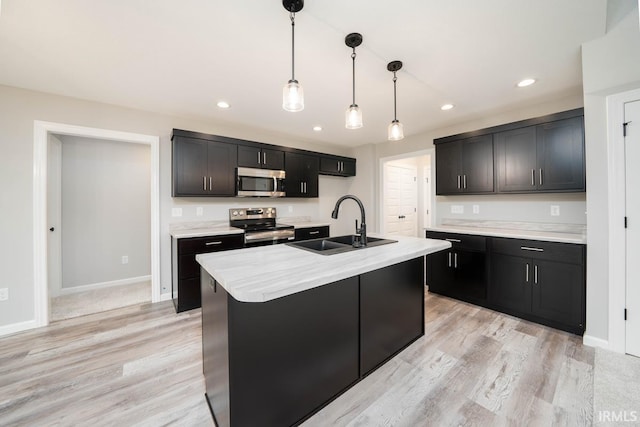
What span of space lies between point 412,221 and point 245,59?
476cm

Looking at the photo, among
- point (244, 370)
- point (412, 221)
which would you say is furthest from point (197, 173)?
point (412, 221)

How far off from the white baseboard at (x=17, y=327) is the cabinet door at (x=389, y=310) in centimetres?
333

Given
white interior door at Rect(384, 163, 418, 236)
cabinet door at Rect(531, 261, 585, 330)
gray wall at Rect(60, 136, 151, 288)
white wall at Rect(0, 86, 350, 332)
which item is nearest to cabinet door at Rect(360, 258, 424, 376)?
cabinet door at Rect(531, 261, 585, 330)

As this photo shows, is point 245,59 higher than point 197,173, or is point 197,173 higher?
point 245,59

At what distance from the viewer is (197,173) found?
129 inches

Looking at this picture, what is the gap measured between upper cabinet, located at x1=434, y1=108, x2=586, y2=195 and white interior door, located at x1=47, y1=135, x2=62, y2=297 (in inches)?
202

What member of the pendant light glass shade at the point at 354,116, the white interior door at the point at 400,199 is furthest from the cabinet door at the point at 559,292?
the white interior door at the point at 400,199

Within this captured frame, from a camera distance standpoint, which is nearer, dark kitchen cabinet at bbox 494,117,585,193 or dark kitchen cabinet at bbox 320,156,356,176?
dark kitchen cabinet at bbox 494,117,585,193

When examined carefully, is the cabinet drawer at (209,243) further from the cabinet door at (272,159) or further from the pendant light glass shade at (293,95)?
the pendant light glass shade at (293,95)

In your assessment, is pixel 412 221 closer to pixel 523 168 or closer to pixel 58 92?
pixel 523 168

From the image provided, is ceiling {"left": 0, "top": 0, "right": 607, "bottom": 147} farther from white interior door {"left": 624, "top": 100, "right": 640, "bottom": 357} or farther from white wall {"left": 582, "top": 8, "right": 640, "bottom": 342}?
white interior door {"left": 624, "top": 100, "right": 640, "bottom": 357}

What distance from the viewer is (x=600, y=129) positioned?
81.2 inches

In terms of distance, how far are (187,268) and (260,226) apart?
1304mm

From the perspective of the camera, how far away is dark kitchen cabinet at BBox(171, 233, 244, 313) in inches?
114
